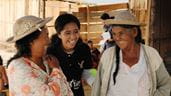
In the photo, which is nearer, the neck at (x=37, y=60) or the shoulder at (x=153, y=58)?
the neck at (x=37, y=60)

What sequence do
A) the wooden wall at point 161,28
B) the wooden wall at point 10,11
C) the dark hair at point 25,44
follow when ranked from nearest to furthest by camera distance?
1. the dark hair at point 25,44
2. the wooden wall at point 161,28
3. the wooden wall at point 10,11

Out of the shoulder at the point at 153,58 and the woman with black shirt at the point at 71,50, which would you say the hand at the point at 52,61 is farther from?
the shoulder at the point at 153,58

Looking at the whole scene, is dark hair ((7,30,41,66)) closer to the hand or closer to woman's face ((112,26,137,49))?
the hand

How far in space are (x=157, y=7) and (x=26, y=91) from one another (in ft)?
10.8

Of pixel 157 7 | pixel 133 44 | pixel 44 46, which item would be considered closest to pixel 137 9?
pixel 157 7

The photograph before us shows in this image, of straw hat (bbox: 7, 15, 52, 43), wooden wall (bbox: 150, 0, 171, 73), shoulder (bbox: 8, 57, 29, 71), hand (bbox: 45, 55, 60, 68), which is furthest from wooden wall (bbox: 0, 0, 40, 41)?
shoulder (bbox: 8, 57, 29, 71)

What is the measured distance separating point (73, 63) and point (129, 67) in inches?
18.5

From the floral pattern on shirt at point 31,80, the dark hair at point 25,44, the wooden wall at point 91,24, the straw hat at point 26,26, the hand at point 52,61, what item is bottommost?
the wooden wall at point 91,24

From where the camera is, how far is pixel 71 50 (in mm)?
3930

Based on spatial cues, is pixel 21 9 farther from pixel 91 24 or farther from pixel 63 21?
pixel 63 21

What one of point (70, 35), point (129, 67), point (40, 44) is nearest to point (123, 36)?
point (129, 67)

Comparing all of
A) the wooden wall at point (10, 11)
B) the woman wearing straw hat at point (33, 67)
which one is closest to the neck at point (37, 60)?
the woman wearing straw hat at point (33, 67)

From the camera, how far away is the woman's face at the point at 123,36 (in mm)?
3789

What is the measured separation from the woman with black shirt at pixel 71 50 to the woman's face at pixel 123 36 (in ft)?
1.00
